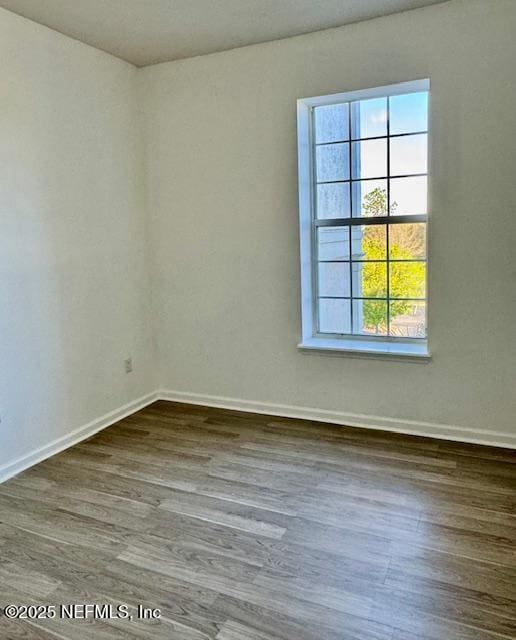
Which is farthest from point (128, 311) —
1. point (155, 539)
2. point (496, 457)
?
point (496, 457)

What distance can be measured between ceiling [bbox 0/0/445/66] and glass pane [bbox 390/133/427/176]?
0.75m

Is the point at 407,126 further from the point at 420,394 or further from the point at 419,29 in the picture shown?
the point at 420,394

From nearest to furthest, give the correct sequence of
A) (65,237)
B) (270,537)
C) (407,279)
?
(270,537) < (65,237) < (407,279)

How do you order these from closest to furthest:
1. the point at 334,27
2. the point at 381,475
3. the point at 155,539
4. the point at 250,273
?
the point at 155,539 → the point at 381,475 → the point at 334,27 → the point at 250,273

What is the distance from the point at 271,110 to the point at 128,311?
182cm

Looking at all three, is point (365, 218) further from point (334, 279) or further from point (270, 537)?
point (270, 537)

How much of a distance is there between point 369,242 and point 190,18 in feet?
5.94

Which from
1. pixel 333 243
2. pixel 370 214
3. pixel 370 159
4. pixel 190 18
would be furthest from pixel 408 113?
pixel 190 18

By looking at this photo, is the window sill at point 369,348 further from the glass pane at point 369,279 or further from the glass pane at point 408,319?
the glass pane at point 369,279

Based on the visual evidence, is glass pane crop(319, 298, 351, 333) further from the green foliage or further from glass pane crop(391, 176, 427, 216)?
glass pane crop(391, 176, 427, 216)

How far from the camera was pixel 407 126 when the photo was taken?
328 cm

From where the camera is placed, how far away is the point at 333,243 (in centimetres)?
362

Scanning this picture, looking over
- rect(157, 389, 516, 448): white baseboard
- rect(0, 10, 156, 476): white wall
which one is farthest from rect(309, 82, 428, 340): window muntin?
rect(0, 10, 156, 476): white wall

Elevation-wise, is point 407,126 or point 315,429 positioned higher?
point 407,126
